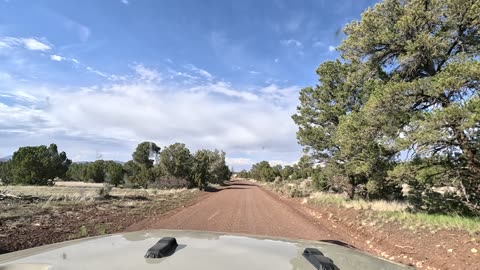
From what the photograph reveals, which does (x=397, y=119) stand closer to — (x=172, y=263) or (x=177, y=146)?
(x=172, y=263)

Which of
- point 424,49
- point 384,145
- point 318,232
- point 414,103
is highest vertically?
point 424,49

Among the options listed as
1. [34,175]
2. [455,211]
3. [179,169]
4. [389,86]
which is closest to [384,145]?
[389,86]

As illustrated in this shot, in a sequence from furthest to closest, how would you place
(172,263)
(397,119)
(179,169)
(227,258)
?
1. (179,169)
2. (397,119)
3. (227,258)
4. (172,263)

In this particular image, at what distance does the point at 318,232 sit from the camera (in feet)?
46.9

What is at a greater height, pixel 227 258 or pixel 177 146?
pixel 177 146

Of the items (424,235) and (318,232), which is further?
(318,232)

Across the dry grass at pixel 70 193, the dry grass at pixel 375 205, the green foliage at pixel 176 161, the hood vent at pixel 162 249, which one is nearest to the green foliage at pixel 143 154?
the green foliage at pixel 176 161

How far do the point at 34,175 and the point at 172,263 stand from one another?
65.5 metres

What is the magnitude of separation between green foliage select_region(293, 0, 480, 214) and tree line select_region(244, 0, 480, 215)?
0.11 feet

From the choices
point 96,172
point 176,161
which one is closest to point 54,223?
point 176,161

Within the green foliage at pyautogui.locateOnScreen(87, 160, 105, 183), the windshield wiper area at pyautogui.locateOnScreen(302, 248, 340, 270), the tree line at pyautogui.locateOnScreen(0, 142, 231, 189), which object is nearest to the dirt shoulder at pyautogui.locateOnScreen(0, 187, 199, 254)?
the windshield wiper area at pyautogui.locateOnScreen(302, 248, 340, 270)

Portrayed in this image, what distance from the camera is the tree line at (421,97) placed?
12258 millimetres

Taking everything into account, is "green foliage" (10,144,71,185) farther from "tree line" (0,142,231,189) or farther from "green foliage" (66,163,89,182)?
"green foliage" (66,163,89,182)

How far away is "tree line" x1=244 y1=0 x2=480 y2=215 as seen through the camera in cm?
1226
